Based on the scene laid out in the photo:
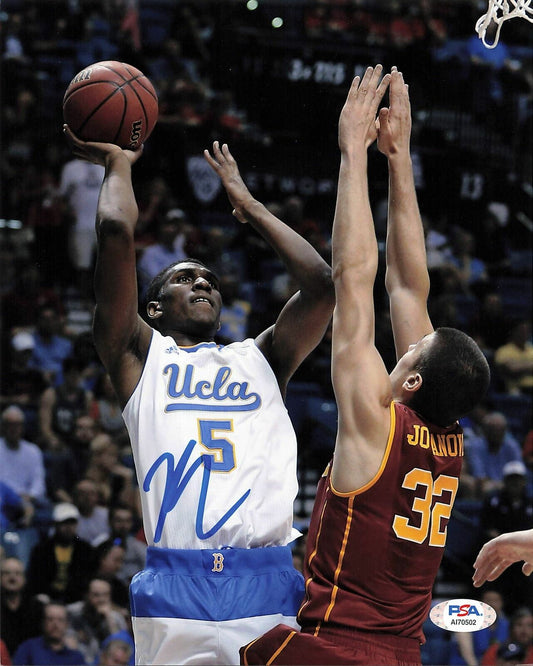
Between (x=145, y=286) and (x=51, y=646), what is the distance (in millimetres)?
3824

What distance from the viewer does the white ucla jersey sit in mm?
3988

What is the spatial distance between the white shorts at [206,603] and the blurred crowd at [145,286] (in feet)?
13.6

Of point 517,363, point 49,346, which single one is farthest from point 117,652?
point 517,363

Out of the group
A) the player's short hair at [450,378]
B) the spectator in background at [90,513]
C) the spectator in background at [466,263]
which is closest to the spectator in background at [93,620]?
the spectator in background at [90,513]

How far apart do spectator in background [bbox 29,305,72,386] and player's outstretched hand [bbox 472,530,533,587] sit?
678cm

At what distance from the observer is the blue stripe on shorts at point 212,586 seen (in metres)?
3.90

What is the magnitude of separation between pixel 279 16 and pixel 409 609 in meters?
11.6

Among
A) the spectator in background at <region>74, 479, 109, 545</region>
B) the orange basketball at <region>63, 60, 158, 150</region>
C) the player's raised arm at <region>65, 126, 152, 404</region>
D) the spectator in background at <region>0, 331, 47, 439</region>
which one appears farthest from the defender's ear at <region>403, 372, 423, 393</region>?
the spectator in background at <region>0, 331, 47, 439</region>

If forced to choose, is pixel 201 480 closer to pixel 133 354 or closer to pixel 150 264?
pixel 133 354

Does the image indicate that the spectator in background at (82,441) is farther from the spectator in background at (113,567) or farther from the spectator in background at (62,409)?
the spectator in background at (113,567)

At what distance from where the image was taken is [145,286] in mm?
10617

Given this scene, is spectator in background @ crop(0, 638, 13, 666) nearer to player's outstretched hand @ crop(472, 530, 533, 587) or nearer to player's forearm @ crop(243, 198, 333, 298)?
player's forearm @ crop(243, 198, 333, 298)

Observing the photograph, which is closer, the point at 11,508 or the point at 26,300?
the point at 11,508

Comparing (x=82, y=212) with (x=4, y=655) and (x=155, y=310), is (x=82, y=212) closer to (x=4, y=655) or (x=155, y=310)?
(x=4, y=655)
